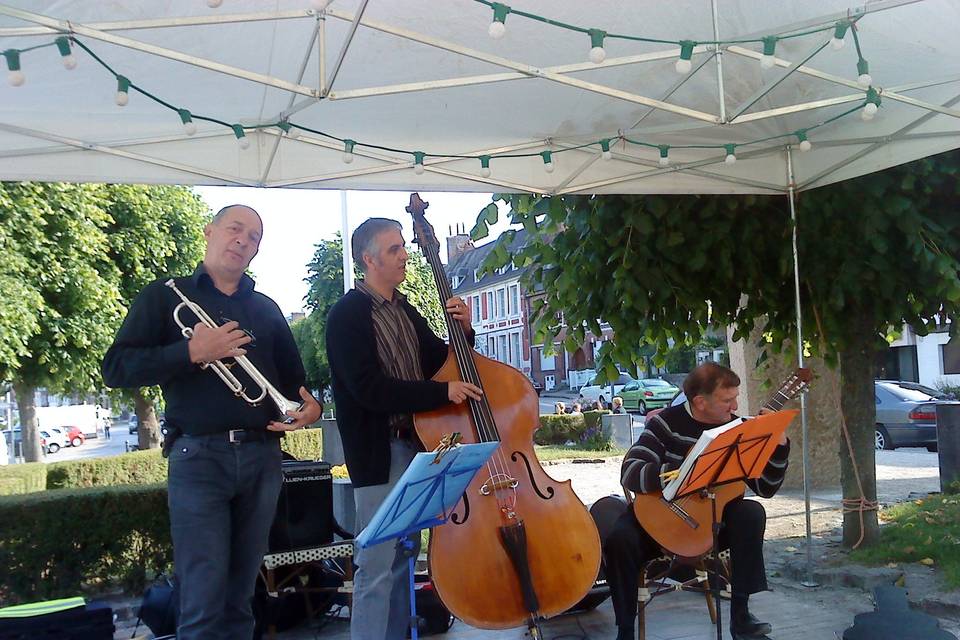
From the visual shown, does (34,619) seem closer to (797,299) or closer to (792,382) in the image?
(792,382)

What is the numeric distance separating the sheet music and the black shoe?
3.48 feet

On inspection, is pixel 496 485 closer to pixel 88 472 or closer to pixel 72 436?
pixel 88 472

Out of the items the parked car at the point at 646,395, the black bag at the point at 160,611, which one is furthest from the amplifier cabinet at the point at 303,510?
the parked car at the point at 646,395

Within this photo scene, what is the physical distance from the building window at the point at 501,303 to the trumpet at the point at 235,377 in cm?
5905

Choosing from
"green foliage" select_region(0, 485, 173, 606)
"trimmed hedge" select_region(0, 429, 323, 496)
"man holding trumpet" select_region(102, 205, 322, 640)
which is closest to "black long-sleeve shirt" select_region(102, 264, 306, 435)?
"man holding trumpet" select_region(102, 205, 322, 640)

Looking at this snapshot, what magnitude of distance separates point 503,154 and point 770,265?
2.27 metres

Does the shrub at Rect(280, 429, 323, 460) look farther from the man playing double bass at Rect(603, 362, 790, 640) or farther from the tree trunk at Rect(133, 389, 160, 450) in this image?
the man playing double bass at Rect(603, 362, 790, 640)

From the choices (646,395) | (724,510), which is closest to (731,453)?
(724,510)

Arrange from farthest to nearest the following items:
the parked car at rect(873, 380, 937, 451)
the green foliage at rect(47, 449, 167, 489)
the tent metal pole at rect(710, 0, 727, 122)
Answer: the parked car at rect(873, 380, 937, 451)
the green foliage at rect(47, 449, 167, 489)
the tent metal pole at rect(710, 0, 727, 122)

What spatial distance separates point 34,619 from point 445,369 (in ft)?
6.83

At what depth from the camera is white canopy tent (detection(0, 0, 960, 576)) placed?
363 cm

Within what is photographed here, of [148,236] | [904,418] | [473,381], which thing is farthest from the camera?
[148,236]

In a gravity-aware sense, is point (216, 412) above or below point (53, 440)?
above

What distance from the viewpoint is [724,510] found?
14.8 ft
